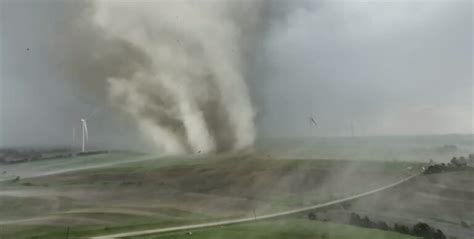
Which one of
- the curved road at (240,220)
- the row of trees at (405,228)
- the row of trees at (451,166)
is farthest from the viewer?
the row of trees at (451,166)

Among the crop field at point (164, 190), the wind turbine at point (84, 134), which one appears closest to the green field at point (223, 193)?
the crop field at point (164, 190)

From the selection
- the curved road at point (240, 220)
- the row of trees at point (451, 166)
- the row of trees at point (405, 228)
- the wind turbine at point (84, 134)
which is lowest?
the row of trees at point (405, 228)

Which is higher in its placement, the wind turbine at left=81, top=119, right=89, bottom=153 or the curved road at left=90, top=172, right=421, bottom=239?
the wind turbine at left=81, top=119, right=89, bottom=153

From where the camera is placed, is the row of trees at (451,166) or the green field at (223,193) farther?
the row of trees at (451,166)

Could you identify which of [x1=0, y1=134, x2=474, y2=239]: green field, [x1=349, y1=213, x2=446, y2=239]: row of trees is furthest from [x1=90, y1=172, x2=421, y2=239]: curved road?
[x1=349, y1=213, x2=446, y2=239]: row of trees

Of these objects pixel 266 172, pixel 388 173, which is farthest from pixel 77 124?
pixel 388 173

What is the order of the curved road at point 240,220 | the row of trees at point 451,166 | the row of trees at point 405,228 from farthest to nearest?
1. the row of trees at point 451,166
2. the row of trees at point 405,228
3. the curved road at point 240,220

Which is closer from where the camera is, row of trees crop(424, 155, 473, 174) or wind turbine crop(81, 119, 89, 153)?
wind turbine crop(81, 119, 89, 153)

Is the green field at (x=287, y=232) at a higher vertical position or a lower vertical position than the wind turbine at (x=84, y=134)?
lower

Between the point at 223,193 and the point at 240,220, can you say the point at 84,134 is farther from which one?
the point at 240,220

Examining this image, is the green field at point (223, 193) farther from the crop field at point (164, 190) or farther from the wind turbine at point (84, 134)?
the wind turbine at point (84, 134)

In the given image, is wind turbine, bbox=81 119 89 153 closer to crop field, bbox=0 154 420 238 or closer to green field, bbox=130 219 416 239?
crop field, bbox=0 154 420 238
